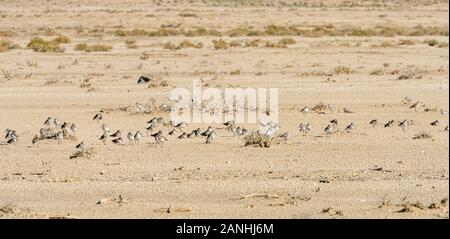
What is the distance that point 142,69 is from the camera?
3466 cm

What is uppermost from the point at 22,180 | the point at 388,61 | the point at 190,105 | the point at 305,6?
the point at 22,180

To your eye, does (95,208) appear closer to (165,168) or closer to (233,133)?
(165,168)

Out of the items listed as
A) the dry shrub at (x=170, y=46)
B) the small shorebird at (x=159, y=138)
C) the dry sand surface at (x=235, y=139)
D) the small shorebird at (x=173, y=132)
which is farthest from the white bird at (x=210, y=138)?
the dry shrub at (x=170, y=46)

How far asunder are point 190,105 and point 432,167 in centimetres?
945

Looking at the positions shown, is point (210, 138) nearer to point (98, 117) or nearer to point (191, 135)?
point (191, 135)

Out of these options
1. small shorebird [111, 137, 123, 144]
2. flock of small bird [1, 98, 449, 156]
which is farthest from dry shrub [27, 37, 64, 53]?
small shorebird [111, 137, 123, 144]

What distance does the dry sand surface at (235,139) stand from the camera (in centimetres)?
1228

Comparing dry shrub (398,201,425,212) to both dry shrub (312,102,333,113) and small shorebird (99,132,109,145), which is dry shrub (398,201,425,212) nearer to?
small shorebird (99,132,109,145)

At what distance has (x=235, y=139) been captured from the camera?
60.7 feet

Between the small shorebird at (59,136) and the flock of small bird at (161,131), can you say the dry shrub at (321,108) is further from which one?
the small shorebird at (59,136)

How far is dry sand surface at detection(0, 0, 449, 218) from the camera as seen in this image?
12281mm

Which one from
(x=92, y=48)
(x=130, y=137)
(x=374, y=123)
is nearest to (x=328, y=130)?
(x=374, y=123)

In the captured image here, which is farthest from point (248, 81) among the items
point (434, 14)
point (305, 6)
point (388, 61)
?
point (305, 6)

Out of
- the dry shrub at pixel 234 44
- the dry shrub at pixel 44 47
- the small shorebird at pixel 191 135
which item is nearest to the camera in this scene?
the small shorebird at pixel 191 135
